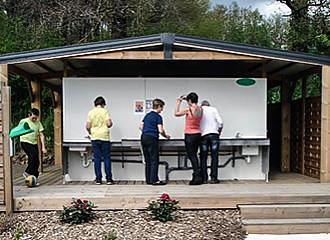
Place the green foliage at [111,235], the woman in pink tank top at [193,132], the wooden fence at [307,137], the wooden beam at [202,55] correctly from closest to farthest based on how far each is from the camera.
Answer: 1. the green foliage at [111,235]
2. the woman in pink tank top at [193,132]
3. the wooden beam at [202,55]
4. the wooden fence at [307,137]

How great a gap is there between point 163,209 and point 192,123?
6.18 feet

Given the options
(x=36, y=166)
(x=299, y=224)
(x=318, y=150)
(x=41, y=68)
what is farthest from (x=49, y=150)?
(x=299, y=224)

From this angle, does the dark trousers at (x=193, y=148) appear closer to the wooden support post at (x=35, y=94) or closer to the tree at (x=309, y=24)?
the wooden support post at (x=35, y=94)

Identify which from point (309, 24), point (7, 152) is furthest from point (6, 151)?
point (309, 24)

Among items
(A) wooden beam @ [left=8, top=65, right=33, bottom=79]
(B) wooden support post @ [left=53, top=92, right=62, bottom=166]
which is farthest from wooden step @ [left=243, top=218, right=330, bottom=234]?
(B) wooden support post @ [left=53, top=92, right=62, bottom=166]

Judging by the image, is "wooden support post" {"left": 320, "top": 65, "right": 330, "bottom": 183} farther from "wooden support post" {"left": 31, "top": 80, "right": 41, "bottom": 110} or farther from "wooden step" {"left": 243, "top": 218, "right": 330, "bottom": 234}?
"wooden support post" {"left": 31, "top": 80, "right": 41, "bottom": 110}

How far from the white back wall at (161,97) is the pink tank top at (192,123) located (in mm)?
930

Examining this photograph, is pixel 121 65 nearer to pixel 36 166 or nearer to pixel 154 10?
pixel 36 166

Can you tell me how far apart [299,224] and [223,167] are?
104 inches

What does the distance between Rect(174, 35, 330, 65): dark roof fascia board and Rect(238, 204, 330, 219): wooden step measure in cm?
264

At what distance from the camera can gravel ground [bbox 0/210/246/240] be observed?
15.8 feet

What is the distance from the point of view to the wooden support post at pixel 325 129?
6977 millimetres

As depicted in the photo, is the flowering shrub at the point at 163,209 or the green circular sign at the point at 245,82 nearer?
the flowering shrub at the point at 163,209

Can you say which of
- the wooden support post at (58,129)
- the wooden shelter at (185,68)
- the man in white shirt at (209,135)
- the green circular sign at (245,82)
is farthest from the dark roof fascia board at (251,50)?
the wooden support post at (58,129)
